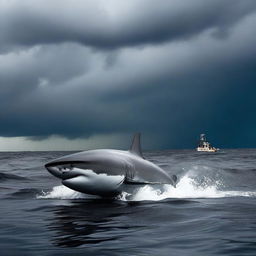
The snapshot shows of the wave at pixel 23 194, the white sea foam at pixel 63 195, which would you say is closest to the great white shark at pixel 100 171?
the white sea foam at pixel 63 195

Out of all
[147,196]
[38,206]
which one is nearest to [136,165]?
[147,196]

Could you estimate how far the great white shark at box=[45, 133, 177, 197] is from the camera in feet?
38.6

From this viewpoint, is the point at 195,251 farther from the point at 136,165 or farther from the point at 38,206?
the point at 136,165

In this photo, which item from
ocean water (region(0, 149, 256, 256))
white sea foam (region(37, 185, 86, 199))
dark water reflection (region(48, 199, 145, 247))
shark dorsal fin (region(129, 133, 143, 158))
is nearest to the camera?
ocean water (region(0, 149, 256, 256))

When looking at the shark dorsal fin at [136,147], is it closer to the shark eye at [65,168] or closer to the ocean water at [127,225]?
the ocean water at [127,225]

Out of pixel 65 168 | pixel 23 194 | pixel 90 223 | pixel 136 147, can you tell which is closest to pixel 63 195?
pixel 23 194

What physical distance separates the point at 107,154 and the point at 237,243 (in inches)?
259

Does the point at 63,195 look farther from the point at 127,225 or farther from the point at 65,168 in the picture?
the point at 127,225

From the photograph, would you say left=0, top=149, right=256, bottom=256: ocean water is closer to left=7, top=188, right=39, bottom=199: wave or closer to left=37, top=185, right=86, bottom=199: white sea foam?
left=37, top=185, right=86, bottom=199: white sea foam

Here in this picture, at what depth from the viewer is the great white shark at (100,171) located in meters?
11.8

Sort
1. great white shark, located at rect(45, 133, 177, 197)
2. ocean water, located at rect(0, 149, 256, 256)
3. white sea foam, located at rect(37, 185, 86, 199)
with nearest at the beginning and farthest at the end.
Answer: ocean water, located at rect(0, 149, 256, 256), great white shark, located at rect(45, 133, 177, 197), white sea foam, located at rect(37, 185, 86, 199)

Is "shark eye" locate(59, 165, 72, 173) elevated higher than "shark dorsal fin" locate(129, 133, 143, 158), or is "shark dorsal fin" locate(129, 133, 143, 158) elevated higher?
"shark dorsal fin" locate(129, 133, 143, 158)

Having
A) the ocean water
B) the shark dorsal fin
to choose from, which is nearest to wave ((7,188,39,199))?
the ocean water

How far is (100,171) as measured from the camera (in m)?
12.0
